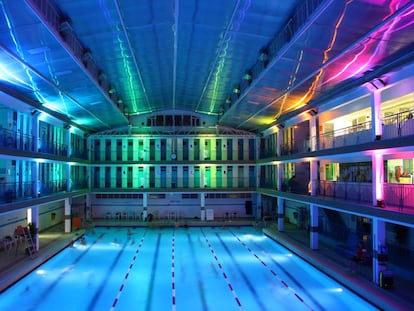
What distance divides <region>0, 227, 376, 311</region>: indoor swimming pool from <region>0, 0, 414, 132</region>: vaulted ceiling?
7757 mm

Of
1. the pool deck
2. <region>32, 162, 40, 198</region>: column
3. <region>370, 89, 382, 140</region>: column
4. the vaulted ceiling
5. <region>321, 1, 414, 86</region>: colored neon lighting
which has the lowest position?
the pool deck

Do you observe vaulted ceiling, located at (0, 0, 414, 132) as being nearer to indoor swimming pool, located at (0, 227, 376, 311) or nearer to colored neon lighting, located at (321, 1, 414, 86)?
colored neon lighting, located at (321, 1, 414, 86)

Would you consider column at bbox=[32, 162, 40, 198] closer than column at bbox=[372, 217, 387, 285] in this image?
No

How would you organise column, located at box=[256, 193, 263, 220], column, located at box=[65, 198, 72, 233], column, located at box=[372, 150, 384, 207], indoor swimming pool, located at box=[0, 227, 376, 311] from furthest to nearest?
column, located at box=[256, 193, 263, 220], column, located at box=[65, 198, 72, 233], column, located at box=[372, 150, 384, 207], indoor swimming pool, located at box=[0, 227, 376, 311]

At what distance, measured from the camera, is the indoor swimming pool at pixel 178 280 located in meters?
11.9

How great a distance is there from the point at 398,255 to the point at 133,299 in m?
9.91

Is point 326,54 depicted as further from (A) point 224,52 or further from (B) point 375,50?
(A) point 224,52

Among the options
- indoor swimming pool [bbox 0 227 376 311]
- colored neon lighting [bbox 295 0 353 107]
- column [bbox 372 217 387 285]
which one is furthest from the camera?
column [bbox 372 217 387 285]

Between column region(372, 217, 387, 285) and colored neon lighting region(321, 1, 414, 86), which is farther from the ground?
colored neon lighting region(321, 1, 414, 86)

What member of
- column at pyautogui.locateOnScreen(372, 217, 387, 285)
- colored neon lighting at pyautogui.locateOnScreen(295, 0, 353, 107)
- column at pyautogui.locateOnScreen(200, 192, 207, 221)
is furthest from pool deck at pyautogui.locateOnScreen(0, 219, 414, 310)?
colored neon lighting at pyautogui.locateOnScreen(295, 0, 353, 107)

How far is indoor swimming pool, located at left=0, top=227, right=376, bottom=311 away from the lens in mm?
11859

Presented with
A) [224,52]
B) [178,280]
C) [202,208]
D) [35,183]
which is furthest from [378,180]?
[202,208]

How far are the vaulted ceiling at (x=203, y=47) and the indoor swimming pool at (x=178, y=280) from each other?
7.76 m

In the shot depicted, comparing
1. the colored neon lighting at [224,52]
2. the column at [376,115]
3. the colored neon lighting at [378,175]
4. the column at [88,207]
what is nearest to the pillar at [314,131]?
the colored neon lighting at [224,52]
